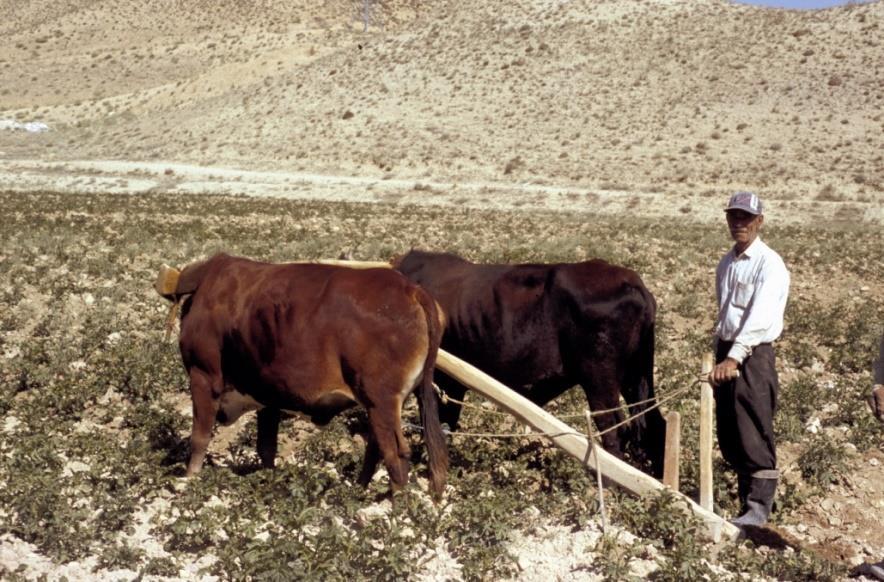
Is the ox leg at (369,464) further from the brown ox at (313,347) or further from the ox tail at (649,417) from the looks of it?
the ox tail at (649,417)

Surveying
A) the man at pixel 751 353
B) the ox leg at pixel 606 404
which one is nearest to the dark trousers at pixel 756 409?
the man at pixel 751 353

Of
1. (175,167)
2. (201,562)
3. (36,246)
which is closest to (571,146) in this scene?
(175,167)

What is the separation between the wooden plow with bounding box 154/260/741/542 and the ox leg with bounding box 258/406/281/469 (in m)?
1.28

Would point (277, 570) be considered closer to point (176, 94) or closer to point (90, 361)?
point (90, 361)

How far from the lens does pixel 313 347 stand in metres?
5.53

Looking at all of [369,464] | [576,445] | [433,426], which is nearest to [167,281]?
[369,464]

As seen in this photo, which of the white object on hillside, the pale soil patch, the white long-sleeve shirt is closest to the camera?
the white long-sleeve shirt

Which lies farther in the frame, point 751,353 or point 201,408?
point 201,408

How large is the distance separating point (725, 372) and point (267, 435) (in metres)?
3.36

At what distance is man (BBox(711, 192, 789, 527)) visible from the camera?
5363 millimetres

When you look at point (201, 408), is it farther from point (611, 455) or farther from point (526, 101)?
point (526, 101)

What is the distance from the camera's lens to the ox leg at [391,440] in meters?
5.42

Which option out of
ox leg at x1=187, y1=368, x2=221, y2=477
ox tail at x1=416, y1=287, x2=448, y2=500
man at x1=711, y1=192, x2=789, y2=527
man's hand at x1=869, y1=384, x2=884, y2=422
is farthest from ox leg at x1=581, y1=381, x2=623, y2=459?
ox leg at x1=187, y1=368, x2=221, y2=477

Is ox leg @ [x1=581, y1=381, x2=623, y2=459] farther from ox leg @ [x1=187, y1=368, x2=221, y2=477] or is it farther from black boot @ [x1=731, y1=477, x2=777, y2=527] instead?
ox leg @ [x1=187, y1=368, x2=221, y2=477]
